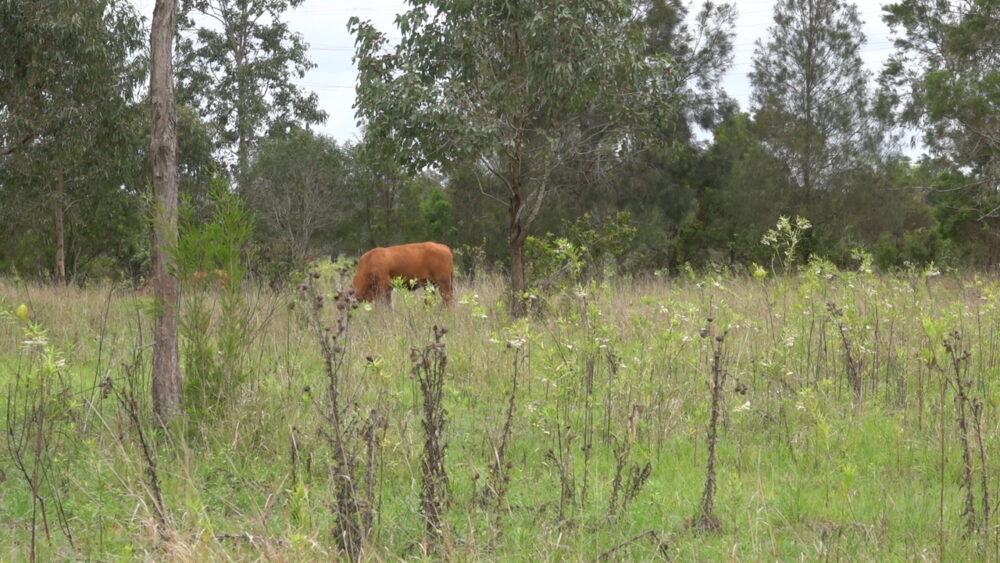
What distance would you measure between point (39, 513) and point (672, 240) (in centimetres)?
2487

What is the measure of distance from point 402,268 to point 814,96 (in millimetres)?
18330

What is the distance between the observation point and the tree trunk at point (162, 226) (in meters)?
5.61

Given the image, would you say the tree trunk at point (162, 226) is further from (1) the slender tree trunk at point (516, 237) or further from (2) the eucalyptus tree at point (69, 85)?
(2) the eucalyptus tree at point (69, 85)

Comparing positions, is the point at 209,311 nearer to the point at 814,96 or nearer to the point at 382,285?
the point at 382,285

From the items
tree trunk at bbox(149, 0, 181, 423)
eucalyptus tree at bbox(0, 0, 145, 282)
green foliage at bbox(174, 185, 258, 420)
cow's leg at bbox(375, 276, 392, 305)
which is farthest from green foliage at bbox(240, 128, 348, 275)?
green foliage at bbox(174, 185, 258, 420)

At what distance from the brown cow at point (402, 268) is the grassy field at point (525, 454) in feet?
17.2

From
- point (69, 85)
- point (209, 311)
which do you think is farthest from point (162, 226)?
point (69, 85)

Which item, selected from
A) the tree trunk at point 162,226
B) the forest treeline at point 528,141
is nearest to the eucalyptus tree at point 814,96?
the forest treeline at point 528,141

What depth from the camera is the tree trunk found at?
5605 millimetres

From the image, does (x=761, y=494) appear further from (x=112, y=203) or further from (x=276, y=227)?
(x=276, y=227)

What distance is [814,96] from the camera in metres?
27.4

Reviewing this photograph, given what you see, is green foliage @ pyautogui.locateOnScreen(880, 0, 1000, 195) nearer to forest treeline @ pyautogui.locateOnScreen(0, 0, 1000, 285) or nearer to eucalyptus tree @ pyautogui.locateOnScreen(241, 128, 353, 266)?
forest treeline @ pyautogui.locateOnScreen(0, 0, 1000, 285)

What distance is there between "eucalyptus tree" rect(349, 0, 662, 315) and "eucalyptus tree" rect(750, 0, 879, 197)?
16.4 meters

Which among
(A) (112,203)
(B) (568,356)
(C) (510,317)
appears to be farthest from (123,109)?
(B) (568,356)
